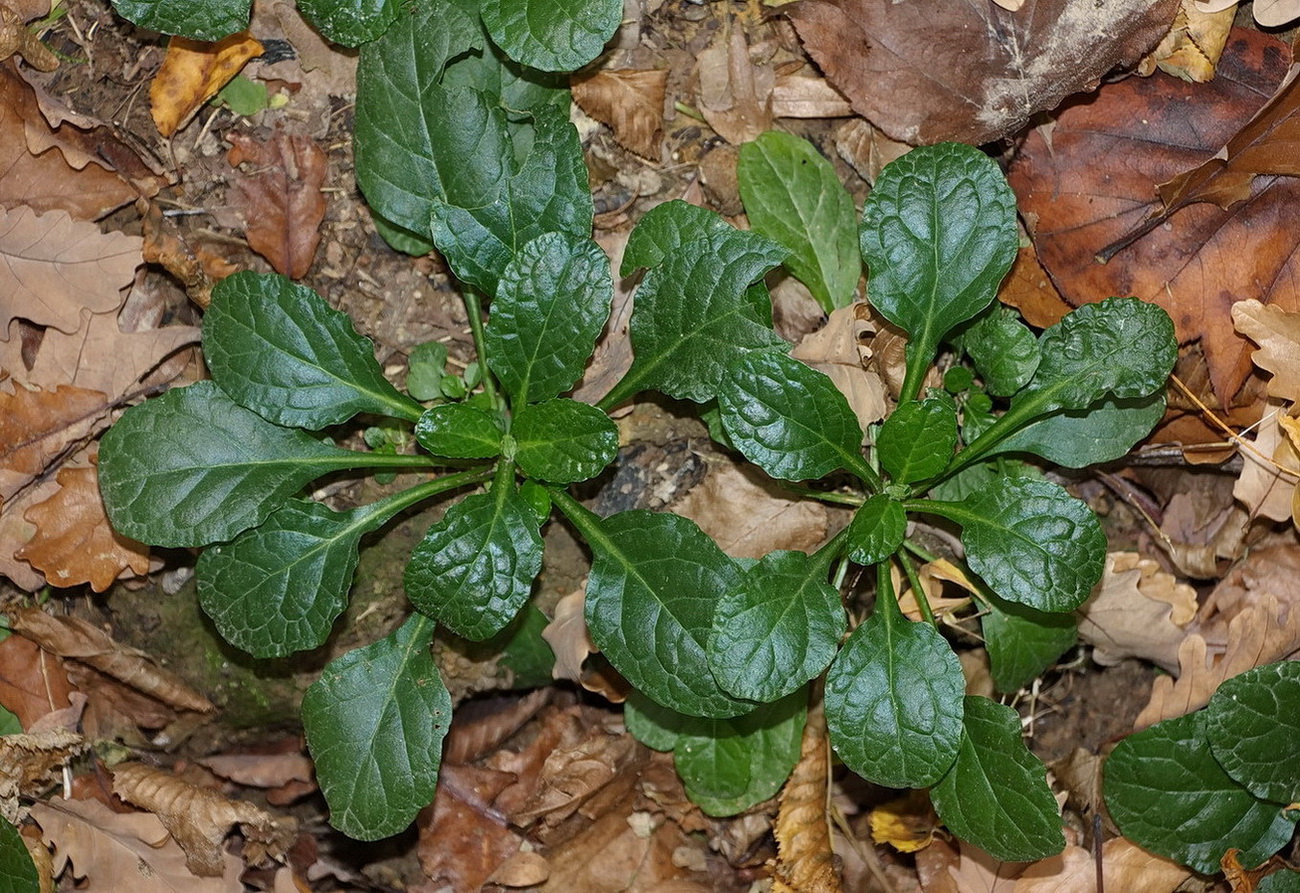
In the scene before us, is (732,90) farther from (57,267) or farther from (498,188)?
(57,267)

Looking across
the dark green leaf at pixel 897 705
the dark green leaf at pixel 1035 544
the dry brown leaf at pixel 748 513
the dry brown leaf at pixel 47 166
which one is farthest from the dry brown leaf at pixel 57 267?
the dark green leaf at pixel 1035 544

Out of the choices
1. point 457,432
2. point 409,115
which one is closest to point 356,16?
point 409,115

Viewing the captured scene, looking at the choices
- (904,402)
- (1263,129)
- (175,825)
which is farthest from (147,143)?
(1263,129)

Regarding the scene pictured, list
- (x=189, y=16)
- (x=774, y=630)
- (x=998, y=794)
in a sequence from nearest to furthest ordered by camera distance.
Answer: (x=774, y=630), (x=998, y=794), (x=189, y=16)

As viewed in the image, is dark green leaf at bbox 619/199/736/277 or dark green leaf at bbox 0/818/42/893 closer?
dark green leaf at bbox 619/199/736/277

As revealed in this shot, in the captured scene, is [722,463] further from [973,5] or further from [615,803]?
[973,5]

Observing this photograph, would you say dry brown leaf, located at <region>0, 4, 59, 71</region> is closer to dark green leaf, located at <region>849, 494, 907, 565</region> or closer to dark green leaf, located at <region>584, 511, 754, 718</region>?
dark green leaf, located at <region>584, 511, 754, 718</region>

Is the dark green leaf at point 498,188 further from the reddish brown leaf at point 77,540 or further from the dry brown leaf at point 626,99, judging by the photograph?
the reddish brown leaf at point 77,540

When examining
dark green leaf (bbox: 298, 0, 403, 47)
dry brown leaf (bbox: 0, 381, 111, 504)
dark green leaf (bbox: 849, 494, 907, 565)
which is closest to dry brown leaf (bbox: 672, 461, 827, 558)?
dark green leaf (bbox: 849, 494, 907, 565)
